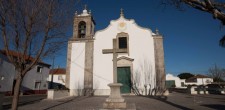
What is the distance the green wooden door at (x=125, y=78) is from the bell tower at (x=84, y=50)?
2.88m

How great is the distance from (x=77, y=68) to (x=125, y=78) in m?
4.94

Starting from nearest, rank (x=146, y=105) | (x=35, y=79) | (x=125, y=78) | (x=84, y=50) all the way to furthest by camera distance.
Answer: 1. (x=146, y=105)
2. (x=125, y=78)
3. (x=84, y=50)
4. (x=35, y=79)

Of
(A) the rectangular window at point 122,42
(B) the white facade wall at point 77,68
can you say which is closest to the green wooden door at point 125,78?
(A) the rectangular window at point 122,42

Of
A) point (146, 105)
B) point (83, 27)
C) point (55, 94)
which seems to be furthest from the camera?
point (83, 27)

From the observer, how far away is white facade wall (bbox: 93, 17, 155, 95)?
1641 cm

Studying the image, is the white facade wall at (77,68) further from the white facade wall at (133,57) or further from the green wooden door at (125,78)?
the green wooden door at (125,78)

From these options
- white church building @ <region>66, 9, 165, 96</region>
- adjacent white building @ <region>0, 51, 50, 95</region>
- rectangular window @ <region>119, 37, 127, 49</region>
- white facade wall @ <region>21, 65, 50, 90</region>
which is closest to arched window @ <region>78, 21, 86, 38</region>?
white church building @ <region>66, 9, 165, 96</region>

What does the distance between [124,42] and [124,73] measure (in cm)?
315

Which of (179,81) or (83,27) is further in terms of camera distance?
(179,81)

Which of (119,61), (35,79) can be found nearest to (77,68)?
(119,61)

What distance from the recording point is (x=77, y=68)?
17.3 meters

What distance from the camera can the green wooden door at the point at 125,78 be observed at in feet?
54.7

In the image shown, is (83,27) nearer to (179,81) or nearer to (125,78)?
(125,78)

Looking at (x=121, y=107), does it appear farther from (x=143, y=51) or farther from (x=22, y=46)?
(x=143, y=51)
